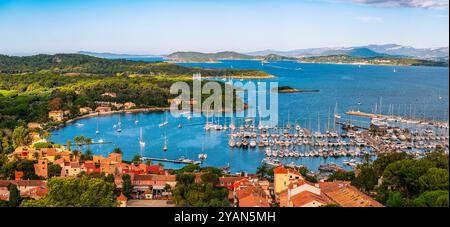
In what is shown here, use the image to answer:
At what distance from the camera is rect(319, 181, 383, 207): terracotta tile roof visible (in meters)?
3.81

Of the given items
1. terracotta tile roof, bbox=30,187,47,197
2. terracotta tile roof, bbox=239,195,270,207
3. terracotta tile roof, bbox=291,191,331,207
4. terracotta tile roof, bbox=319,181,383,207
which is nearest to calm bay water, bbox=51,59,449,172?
terracotta tile roof, bbox=319,181,383,207

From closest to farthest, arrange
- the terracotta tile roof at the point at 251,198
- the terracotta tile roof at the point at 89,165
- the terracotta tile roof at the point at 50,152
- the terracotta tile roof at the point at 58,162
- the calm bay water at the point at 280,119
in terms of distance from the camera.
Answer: the terracotta tile roof at the point at 251,198 → the terracotta tile roof at the point at 89,165 → the terracotta tile roof at the point at 58,162 → the terracotta tile roof at the point at 50,152 → the calm bay water at the point at 280,119

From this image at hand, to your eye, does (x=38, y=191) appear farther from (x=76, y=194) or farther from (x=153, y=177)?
(x=76, y=194)

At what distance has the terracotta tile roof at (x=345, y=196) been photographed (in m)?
3.81

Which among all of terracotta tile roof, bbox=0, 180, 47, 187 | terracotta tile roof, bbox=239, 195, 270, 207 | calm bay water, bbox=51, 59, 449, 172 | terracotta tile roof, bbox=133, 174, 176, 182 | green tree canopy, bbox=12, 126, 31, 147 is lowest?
→ calm bay water, bbox=51, 59, 449, 172

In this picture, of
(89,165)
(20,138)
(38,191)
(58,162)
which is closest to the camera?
(38,191)

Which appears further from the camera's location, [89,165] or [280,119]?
[280,119]

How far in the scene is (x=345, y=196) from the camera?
4258mm

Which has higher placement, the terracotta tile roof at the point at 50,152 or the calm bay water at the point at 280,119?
the terracotta tile roof at the point at 50,152

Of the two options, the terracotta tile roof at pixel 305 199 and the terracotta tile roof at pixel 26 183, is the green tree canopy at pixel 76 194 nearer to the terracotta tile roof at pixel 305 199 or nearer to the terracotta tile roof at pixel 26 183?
the terracotta tile roof at pixel 305 199

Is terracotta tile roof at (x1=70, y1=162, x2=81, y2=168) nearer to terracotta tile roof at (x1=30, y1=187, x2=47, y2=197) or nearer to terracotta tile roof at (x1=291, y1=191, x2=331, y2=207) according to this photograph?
terracotta tile roof at (x1=30, y1=187, x2=47, y2=197)

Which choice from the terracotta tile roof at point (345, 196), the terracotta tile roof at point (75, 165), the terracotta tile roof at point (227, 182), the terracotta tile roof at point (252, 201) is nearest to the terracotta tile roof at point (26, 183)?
the terracotta tile roof at point (75, 165)

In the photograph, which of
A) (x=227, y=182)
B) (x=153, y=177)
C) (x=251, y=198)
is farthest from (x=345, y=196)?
(x=153, y=177)
